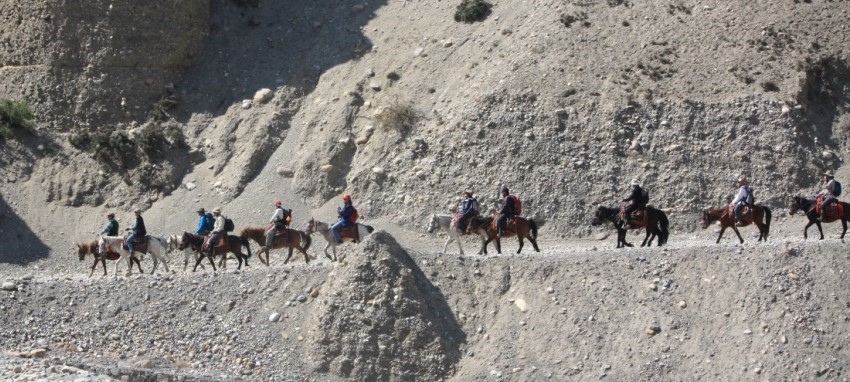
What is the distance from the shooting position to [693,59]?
4312 centimetres

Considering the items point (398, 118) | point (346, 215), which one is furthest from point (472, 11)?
point (346, 215)

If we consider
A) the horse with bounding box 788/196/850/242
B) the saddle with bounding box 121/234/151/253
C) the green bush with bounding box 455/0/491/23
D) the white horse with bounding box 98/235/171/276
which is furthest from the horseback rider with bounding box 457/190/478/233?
the green bush with bounding box 455/0/491/23

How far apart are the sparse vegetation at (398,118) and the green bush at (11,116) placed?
11.8m

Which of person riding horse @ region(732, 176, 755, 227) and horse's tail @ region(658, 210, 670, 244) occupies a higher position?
person riding horse @ region(732, 176, 755, 227)

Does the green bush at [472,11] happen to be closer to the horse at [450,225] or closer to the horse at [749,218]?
the horse at [450,225]

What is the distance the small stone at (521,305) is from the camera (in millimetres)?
31328

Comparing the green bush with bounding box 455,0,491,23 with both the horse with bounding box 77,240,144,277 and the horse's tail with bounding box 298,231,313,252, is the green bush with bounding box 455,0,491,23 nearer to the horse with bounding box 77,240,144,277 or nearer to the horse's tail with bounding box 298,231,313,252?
the horse's tail with bounding box 298,231,313,252

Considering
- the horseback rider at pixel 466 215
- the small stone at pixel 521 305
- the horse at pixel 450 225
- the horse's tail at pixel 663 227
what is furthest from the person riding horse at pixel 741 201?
the small stone at pixel 521 305

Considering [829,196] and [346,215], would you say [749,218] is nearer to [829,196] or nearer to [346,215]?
[829,196]

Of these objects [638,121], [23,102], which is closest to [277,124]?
[23,102]

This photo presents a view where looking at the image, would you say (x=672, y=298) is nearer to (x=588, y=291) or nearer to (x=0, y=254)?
(x=588, y=291)

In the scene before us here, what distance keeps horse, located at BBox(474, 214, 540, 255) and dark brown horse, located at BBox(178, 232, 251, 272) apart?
5.95 meters

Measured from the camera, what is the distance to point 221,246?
119ft

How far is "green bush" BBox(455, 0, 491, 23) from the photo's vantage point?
153 feet
